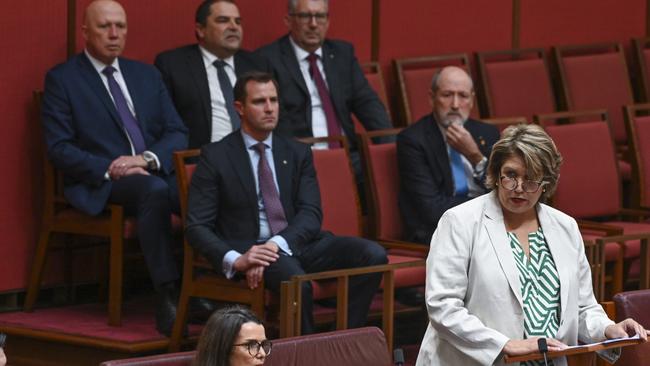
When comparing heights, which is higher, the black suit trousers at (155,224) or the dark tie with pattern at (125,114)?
the dark tie with pattern at (125,114)

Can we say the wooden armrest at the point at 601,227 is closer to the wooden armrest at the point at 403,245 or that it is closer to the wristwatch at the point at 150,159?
the wooden armrest at the point at 403,245

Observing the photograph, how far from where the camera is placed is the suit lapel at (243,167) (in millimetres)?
3816

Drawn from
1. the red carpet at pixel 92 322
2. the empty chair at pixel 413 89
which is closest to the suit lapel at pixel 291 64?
the empty chair at pixel 413 89

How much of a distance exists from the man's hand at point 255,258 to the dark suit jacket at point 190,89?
76 centimetres

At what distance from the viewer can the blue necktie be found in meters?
4.21

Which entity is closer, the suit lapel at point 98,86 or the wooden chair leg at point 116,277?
the wooden chair leg at point 116,277

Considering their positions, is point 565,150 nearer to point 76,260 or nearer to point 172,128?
point 172,128

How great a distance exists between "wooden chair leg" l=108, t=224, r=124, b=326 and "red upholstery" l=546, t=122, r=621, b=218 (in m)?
1.36

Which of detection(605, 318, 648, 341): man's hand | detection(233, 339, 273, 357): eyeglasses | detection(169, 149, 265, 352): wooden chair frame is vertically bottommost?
detection(605, 318, 648, 341): man's hand

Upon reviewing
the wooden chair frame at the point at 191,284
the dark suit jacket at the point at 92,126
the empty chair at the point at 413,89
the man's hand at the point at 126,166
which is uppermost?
the empty chair at the point at 413,89

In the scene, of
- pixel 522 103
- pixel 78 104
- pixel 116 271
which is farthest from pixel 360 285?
pixel 522 103

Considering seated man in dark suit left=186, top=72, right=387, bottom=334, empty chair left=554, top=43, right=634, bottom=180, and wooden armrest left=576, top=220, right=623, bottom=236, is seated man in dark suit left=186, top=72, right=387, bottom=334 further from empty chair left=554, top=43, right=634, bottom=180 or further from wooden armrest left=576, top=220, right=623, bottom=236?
empty chair left=554, top=43, right=634, bottom=180

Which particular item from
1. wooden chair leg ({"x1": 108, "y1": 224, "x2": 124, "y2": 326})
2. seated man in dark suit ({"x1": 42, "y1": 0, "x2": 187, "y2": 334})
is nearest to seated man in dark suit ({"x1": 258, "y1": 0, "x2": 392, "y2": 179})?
seated man in dark suit ({"x1": 42, "y1": 0, "x2": 187, "y2": 334})

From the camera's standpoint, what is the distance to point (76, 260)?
168 inches
